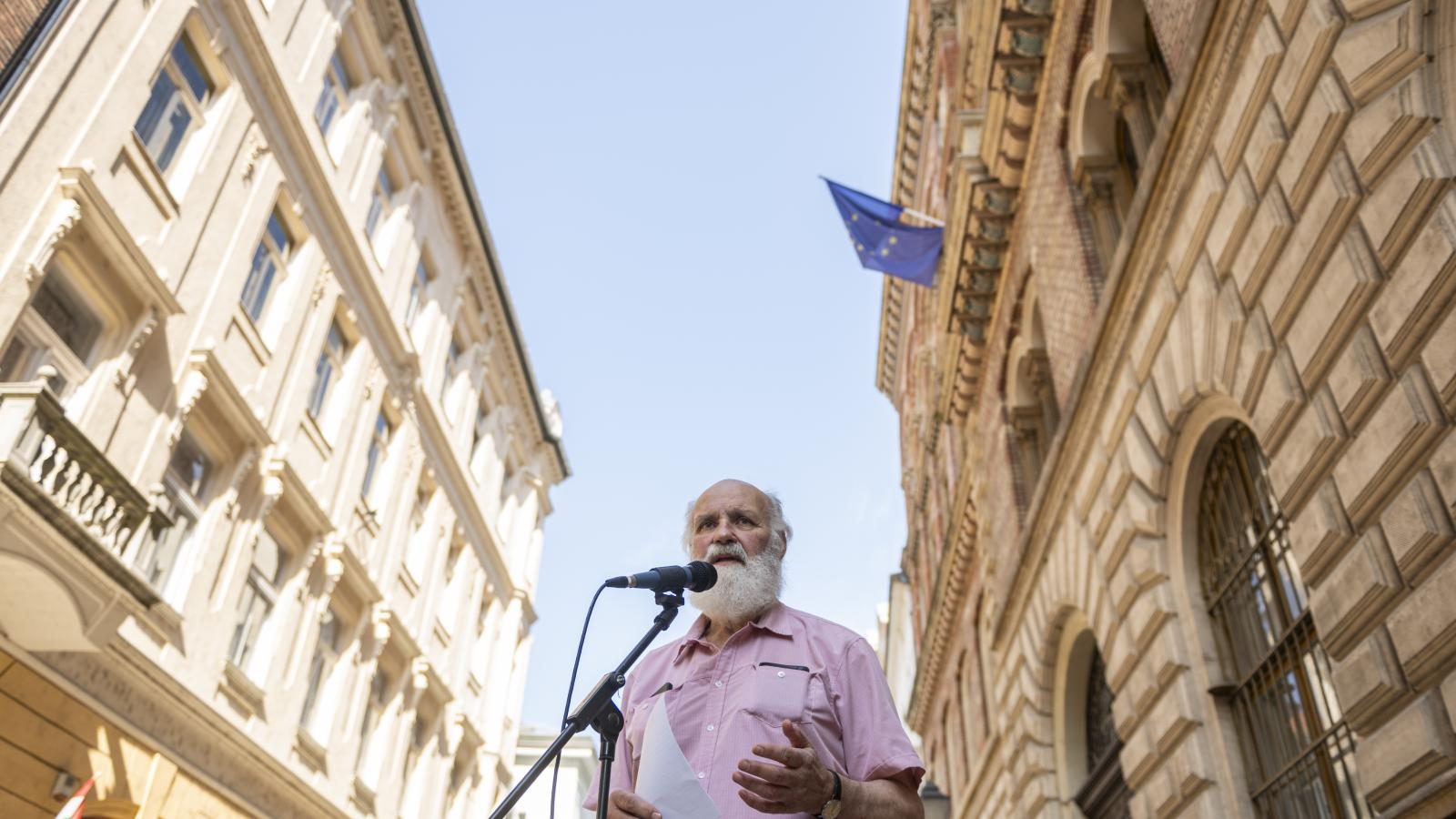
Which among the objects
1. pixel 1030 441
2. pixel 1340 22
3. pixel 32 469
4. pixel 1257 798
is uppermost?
pixel 1030 441

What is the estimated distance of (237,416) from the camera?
47.9 ft

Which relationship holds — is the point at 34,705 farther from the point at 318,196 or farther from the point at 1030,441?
the point at 1030,441

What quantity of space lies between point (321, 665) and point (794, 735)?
56.2 feet

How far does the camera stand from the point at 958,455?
20266mm

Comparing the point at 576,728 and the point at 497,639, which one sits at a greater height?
the point at 497,639

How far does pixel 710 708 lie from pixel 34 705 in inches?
405

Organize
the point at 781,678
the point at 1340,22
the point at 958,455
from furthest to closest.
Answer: the point at 958,455 → the point at 1340,22 → the point at 781,678

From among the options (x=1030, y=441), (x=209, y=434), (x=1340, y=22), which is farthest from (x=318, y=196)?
(x=1340, y=22)

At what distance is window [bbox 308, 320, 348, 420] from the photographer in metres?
17.9

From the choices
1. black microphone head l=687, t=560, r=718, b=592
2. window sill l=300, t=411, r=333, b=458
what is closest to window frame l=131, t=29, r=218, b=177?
window sill l=300, t=411, r=333, b=458

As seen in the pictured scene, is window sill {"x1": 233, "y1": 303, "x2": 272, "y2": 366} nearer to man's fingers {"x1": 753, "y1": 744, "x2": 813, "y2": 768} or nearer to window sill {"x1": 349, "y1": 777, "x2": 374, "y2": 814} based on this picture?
window sill {"x1": 349, "y1": 777, "x2": 374, "y2": 814}

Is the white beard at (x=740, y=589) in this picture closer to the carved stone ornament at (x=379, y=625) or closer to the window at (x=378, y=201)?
the carved stone ornament at (x=379, y=625)

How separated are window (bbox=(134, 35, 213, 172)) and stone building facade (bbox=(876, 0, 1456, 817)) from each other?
10.6m

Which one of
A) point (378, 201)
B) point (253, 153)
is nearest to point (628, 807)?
point (253, 153)
